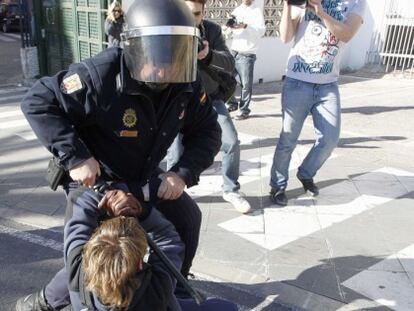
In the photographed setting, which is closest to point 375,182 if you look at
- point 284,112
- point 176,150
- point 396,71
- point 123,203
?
point 284,112

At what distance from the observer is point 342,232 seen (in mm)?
3992

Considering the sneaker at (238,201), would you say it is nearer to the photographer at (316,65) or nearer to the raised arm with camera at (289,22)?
the photographer at (316,65)

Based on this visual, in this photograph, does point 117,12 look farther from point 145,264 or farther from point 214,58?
point 145,264

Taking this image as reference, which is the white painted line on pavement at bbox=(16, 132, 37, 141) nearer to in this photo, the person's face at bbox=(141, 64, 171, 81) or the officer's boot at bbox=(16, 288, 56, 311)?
the officer's boot at bbox=(16, 288, 56, 311)

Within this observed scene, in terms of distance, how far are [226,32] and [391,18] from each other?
6560mm

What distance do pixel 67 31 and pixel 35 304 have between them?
27.5 ft

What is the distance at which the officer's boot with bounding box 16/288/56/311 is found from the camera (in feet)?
8.33

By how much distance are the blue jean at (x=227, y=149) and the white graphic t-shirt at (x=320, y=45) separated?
71 cm

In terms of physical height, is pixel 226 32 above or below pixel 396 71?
above

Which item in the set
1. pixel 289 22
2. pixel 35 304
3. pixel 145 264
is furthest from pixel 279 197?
pixel 145 264

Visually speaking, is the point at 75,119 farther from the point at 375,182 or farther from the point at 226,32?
the point at 226,32

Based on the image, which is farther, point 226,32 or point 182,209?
point 226,32

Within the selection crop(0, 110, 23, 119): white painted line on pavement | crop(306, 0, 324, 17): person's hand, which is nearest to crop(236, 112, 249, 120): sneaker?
crop(0, 110, 23, 119): white painted line on pavement

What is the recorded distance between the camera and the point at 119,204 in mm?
1958
